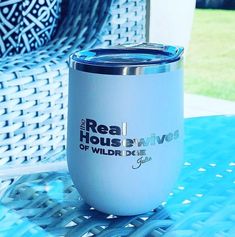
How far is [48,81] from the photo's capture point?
0.76 m

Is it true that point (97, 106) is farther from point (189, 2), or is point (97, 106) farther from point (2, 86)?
point (189, 2)

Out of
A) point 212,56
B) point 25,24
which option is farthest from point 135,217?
point 212,56

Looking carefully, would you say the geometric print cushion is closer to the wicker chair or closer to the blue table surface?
the wicker chair

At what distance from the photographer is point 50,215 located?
48 centimetres

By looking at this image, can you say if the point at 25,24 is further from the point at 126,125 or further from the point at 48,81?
the point at 126,125

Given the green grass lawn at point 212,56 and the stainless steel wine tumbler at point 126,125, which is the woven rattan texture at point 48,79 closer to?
the stainless steel wine tumbler at point 126,125

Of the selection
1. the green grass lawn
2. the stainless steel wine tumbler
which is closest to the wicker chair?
the stainless steel wine tumbler

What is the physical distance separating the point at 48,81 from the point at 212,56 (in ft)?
11.8

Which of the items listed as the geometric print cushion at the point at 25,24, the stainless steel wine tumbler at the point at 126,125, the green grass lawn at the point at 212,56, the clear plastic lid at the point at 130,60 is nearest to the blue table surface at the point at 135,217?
the stainless steel wine tumbler at the point at 126,125

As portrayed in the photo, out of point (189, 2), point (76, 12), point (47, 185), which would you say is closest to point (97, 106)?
point (47, 185)

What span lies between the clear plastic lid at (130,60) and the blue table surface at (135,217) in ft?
0.42

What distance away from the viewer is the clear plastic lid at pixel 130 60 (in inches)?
16.6

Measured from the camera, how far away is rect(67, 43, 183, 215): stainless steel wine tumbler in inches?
16.7

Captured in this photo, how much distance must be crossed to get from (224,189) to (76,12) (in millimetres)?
517
